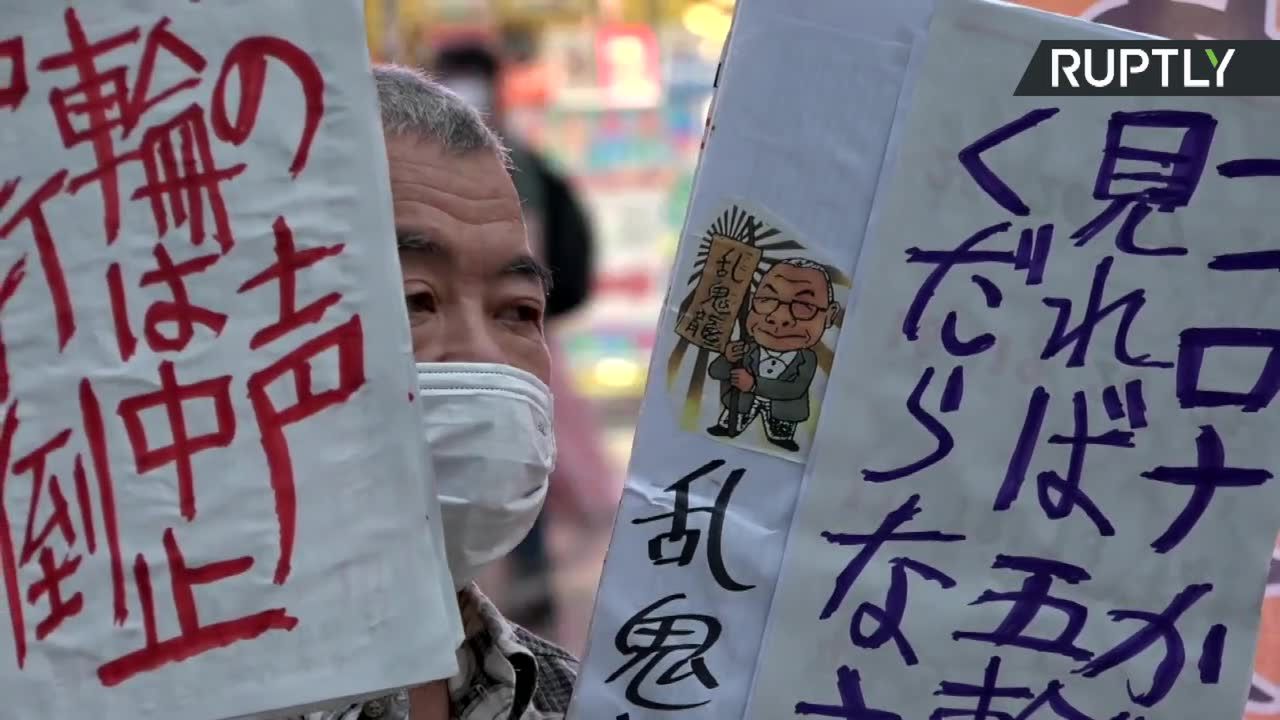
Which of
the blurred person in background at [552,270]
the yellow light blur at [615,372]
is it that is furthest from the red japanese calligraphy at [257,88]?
the yellow light blur at [615,372]

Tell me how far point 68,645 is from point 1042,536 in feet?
2.93

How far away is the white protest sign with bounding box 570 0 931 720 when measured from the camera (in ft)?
A: 5.81

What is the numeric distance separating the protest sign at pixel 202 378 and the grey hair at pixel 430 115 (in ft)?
1.17

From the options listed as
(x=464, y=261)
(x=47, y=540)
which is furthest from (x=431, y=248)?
(x=47, y=540)

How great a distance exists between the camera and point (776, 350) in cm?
178

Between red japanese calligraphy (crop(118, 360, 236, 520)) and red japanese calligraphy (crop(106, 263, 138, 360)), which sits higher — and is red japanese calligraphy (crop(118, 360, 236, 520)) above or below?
below

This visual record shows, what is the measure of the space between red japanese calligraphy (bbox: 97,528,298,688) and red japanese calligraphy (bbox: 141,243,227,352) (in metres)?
0.16

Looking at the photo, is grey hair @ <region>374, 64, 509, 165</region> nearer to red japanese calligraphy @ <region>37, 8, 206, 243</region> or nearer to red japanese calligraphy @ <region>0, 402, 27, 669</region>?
red japanese calligraphy @ <region>37, 8, 206, 243</region>

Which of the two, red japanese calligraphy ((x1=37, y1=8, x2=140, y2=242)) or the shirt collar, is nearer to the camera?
red japanese calligraphy ((x1=37, y1=8, x2=140, y2=242))

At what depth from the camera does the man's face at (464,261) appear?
6.33 feet

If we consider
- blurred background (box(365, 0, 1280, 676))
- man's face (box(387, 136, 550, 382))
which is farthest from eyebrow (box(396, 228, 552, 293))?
blurred background (box(365, 0, 1280, 676))

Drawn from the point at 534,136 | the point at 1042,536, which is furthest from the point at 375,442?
the point at 534,136

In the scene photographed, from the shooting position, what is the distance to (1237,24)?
1947 millimetres

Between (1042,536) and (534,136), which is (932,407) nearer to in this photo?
(1042,536)
